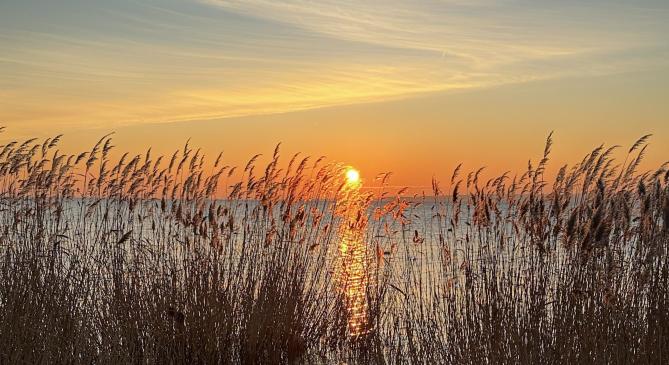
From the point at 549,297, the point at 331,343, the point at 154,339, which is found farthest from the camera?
the point at 331,343

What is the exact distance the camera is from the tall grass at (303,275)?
4.87 meters

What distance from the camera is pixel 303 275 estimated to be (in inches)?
255

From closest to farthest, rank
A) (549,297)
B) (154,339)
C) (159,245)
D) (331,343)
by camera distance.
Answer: (549,297) → (154,339) → (159,245) → (331,343)

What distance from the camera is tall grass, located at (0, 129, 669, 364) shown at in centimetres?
487

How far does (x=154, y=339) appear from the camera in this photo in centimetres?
578

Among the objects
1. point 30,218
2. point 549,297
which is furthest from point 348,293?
point 30,218

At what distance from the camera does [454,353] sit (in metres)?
5.29

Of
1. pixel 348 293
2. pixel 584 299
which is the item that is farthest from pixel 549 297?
pixel 348 293

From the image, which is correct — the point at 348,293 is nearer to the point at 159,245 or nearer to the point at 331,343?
the point at 331,343

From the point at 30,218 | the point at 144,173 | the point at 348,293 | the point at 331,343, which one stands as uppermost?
the point at 144,173

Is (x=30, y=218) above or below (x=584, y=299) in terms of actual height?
above

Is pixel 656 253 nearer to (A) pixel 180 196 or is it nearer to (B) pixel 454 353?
(B) pixel 454 353

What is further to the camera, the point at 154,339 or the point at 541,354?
the point at 154,339

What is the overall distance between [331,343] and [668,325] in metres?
3.22
